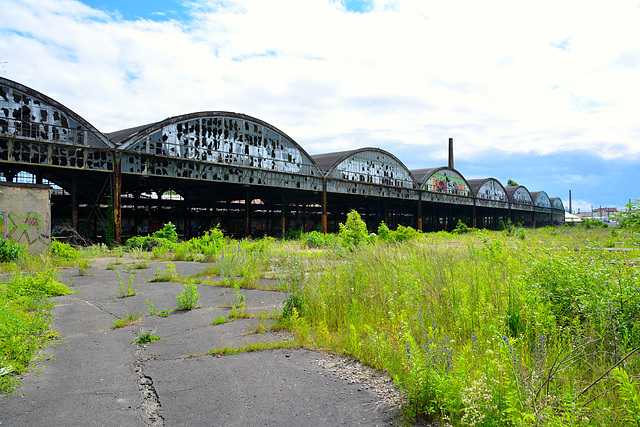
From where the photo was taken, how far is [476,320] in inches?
207

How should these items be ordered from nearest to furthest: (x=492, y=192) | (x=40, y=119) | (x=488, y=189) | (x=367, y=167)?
(x=40, y=119)
(x=367, y=167)
(x=488, y=189)
(x=492, y=192)

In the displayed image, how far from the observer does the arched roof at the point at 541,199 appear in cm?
7873

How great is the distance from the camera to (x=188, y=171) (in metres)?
26.9

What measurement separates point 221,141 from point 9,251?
53.5ft

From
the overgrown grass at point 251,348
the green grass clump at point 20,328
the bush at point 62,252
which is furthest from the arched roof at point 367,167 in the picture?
the overgrown grass at point 251,348

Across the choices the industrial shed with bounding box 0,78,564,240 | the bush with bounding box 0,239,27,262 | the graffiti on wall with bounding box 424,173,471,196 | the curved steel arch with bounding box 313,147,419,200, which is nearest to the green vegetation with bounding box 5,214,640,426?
the bush with bounding box 0,239,27,262

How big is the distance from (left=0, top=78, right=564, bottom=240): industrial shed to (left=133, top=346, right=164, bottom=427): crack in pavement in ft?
70.1

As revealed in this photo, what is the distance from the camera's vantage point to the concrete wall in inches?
633

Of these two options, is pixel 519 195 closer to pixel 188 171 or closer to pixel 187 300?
pixel 188 171

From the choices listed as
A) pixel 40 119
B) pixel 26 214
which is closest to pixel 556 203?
pixel 40 119

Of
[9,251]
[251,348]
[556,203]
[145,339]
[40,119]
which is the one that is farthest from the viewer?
[556,203]

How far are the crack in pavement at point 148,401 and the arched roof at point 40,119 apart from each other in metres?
21.7

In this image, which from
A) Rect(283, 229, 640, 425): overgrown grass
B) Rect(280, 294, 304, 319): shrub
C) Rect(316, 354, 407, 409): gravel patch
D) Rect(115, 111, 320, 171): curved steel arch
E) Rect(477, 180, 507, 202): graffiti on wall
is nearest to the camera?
Rect(283, 229, 640, 425): overgrown grass

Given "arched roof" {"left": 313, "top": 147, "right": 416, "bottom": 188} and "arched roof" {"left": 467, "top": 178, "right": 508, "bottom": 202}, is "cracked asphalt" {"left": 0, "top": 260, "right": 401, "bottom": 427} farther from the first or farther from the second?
"arched roof" {"left": 467, "top": 178, "right": 508, "bottom": 202}
